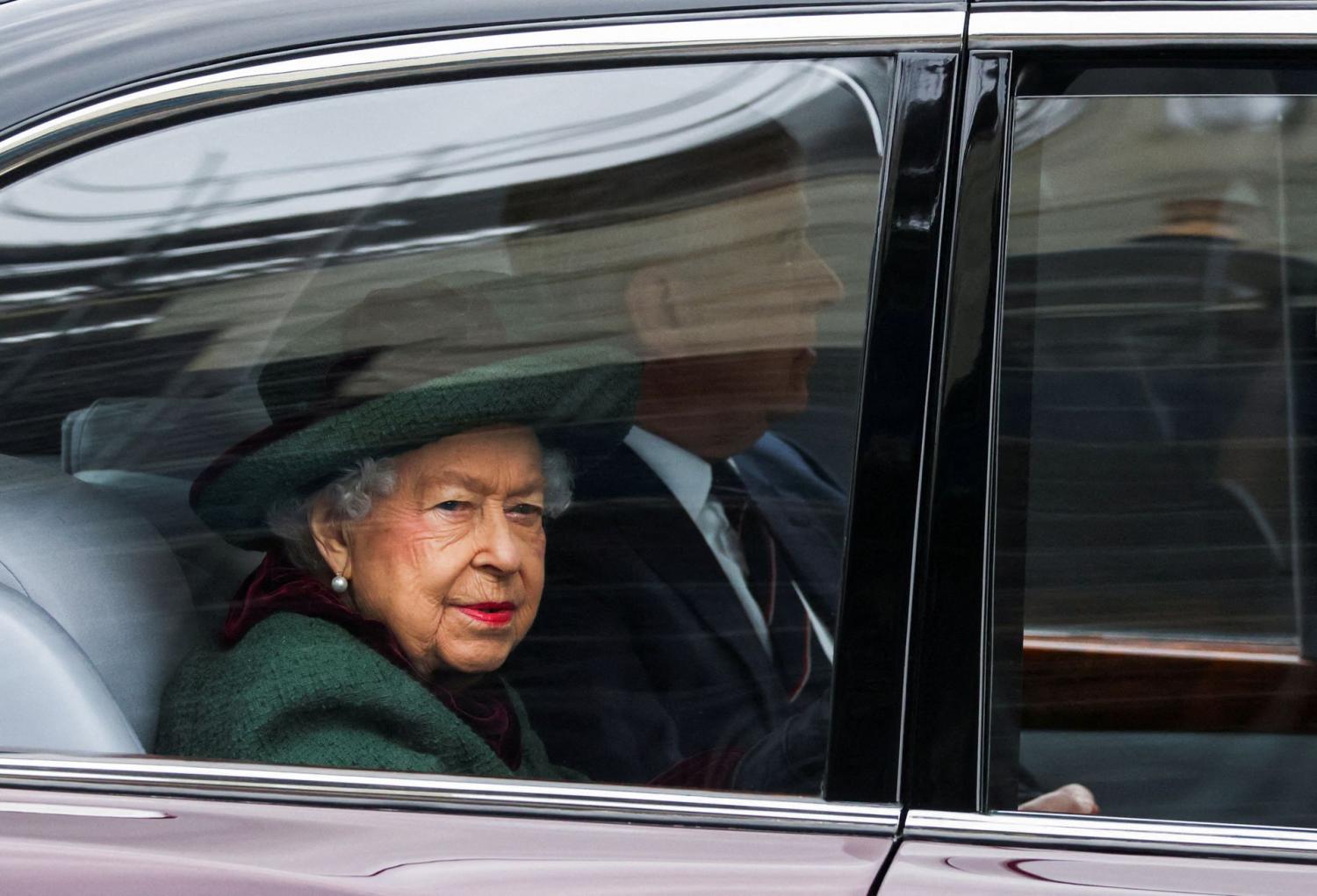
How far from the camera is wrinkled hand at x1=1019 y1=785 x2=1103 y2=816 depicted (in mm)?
1236

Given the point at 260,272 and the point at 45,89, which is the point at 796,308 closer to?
the point at 260,272

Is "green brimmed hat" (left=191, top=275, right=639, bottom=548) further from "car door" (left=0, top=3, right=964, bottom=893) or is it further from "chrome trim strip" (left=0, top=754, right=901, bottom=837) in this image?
"chrome trim strip" (left=0, top=754, right=901, bottom=837)

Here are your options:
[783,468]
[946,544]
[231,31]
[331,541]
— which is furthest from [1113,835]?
[231,31]

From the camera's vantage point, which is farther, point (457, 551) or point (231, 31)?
point (457, 551)

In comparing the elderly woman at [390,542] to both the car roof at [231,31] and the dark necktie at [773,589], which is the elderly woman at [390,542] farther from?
the car roof at [231,31]

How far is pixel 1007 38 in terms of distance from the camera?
1.24m

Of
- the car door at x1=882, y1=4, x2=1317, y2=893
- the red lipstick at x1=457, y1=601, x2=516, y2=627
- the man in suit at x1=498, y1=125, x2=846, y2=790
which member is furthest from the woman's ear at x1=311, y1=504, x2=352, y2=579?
the car door at x1=882, y1=4, x2=1317, y2=893

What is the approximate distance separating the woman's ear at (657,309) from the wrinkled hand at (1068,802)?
516mm

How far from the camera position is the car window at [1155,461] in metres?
1.25

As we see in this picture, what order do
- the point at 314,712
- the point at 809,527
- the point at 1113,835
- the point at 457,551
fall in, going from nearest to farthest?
the point at 1113,835 → the point at 809,527 → the point at 314,712 → the point at 457,551

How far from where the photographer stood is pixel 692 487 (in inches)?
53.9

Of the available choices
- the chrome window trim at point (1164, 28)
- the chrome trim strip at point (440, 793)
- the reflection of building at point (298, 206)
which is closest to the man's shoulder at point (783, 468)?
the reflection of building at point (298, 206)

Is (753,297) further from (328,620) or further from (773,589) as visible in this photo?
(328,620)

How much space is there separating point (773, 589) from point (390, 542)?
1.37 feet
